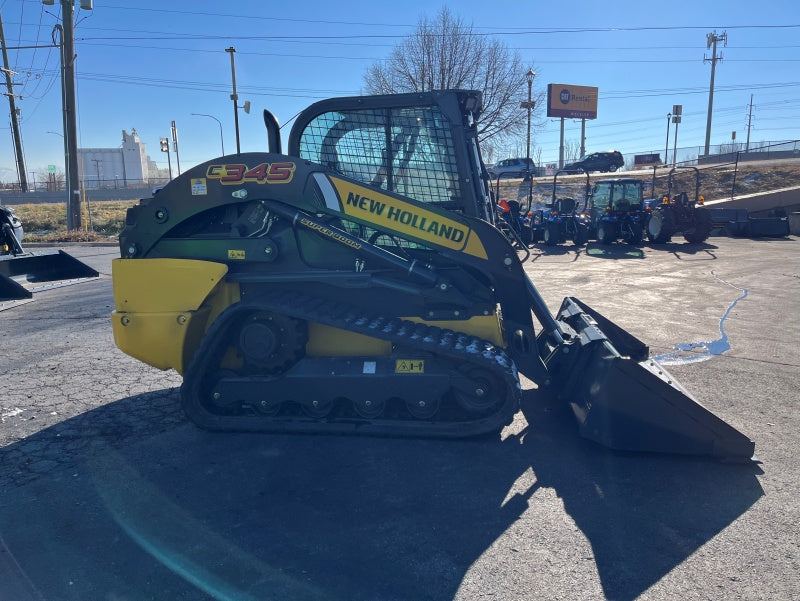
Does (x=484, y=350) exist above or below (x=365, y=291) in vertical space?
below

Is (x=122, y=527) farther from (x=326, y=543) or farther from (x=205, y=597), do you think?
(x=326, y=543)

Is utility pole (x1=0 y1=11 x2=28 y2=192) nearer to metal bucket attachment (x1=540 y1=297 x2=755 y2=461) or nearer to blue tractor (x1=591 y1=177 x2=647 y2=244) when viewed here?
blue tractor (x1=591 y1=177 x2=647 y2=244)

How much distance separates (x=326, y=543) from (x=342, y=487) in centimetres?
58

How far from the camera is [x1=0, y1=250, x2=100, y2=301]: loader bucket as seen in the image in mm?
9969

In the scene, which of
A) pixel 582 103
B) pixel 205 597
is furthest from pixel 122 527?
pixel 582 103

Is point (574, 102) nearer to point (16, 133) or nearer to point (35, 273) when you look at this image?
point (16, 133)

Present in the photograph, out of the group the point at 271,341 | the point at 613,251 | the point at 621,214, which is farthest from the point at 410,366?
the point at 621,214

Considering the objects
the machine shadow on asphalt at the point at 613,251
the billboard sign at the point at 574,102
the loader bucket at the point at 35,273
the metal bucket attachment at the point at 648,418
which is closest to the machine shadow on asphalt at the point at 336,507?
the metal bucket attachment at the point at 648,418

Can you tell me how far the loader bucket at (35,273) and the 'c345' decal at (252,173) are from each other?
24.5ft

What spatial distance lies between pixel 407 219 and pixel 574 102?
48665 mm

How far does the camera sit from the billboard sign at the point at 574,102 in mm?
47781

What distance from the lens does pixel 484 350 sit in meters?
4.20

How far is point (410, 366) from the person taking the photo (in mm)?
4254

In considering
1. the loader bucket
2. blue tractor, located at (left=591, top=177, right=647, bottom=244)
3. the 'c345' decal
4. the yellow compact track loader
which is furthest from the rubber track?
blue tractor, located at (left=591, top=177, right=647, bottom=244)
